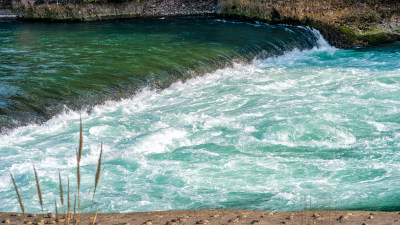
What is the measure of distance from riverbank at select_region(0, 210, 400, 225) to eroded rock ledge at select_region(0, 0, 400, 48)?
1489cm

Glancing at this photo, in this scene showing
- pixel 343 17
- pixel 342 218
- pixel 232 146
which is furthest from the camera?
pixel 343 17

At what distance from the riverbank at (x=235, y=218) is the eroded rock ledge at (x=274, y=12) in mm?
14892

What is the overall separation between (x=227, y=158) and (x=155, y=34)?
504 inches

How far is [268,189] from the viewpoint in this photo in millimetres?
6656

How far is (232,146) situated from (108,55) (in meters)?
8.28

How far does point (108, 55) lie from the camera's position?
15445mm

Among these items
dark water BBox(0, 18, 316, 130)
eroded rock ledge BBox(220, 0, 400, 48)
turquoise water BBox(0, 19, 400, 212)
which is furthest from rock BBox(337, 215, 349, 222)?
eroded rock ledge BBox(220, 0, 400, 48)

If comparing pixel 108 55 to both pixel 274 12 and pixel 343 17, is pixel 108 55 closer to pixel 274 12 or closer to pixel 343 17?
pixel 274 12

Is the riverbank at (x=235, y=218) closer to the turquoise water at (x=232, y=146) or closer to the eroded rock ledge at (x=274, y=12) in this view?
the turquoise water at (x=232, y=146)

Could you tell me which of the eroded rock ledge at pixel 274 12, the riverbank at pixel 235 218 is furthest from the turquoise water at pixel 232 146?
the eroded rock ledge at pixel 274 12

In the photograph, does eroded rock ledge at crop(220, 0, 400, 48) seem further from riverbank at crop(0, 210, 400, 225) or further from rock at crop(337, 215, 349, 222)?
rock at crop(337, 215, 349, 222)

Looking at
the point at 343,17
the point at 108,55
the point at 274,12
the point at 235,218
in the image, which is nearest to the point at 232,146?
the point at 235,218

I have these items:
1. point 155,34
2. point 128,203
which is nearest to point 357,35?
point 155,34

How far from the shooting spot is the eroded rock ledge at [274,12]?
64.2ft
